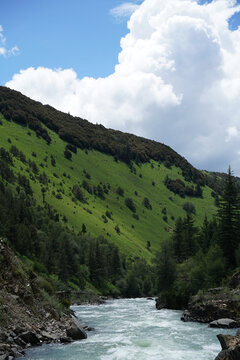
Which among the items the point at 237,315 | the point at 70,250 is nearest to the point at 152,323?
the point at 237,315

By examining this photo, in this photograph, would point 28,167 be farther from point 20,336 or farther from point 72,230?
point 20,336

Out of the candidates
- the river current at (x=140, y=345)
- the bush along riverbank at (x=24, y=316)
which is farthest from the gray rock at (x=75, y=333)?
the river current at (x=140, y=345)

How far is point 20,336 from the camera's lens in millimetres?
24234

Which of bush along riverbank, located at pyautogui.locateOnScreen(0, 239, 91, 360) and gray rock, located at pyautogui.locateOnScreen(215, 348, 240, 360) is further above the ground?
gray rock, located at pyautogui.locateOnScreen(215, 348, 240, 360)

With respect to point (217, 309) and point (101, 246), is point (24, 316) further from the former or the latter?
point (101, 246)

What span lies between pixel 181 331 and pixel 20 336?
1839 centimetres

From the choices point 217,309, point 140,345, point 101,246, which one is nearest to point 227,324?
point 217,309

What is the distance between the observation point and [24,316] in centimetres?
2705

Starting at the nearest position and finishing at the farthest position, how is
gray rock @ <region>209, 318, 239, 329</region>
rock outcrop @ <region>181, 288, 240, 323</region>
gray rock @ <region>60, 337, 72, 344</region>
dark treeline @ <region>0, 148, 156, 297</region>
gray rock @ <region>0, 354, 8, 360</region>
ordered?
gray rock @ <region>0, 354, 8, 360</region>
gray rock @ <region>60, 337, 72, 344</region>
gray rock @ <region>209, 318, 239, 329</region>
rock outcrop @ <region>181, 288, 240, 323</region>
dark treeline @ <region>0, 148, 156, 297</region>

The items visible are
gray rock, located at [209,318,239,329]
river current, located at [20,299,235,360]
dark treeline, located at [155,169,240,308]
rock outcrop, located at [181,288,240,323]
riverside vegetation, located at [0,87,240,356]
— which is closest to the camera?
river current, located at [20,299,235,360]

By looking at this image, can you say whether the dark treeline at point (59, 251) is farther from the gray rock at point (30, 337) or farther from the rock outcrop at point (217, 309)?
the gray rock at point (30, 337)

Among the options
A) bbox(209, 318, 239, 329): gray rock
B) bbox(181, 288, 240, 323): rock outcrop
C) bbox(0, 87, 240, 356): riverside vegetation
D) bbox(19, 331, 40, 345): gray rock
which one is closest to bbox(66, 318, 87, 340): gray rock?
bbox(19, 331, 40, 345): gray rock

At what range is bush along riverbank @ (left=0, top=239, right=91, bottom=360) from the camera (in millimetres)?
23438

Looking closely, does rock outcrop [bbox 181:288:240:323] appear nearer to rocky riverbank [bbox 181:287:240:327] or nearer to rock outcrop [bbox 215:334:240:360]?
rocky riverbank [bbox 181:287:240:327]
